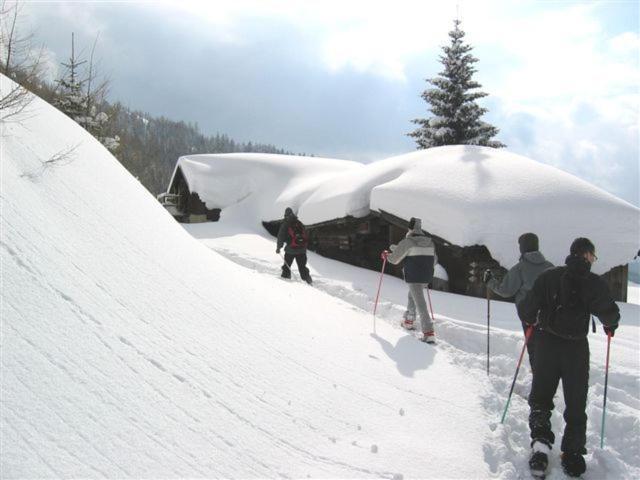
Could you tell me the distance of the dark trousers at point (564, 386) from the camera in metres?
3.74

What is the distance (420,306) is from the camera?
6715 millimetres

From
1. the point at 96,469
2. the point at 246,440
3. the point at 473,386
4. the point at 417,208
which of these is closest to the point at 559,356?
the point at 473,386

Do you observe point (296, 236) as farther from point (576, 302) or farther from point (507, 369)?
point (576, 302)

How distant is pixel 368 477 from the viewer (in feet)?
10.6

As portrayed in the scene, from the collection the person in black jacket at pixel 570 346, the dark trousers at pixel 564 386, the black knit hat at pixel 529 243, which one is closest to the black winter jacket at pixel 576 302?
the person in black jacket at pixel 570 346

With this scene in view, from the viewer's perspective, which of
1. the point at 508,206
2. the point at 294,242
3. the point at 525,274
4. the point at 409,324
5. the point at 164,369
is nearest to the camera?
the point at 164,369

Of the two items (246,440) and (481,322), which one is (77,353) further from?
(481,322)

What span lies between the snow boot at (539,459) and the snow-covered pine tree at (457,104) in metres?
20.7

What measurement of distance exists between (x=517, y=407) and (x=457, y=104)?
2050 cm

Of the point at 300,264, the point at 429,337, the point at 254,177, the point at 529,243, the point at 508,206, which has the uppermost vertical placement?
the point at 254,177

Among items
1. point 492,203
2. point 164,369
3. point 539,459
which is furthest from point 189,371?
point 492,203

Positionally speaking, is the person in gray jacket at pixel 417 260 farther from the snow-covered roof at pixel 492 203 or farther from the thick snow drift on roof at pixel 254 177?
the thick snow drift on roof at pixel 254 177

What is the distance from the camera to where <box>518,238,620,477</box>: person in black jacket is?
146 inches

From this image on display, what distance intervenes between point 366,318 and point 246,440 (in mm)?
4430
